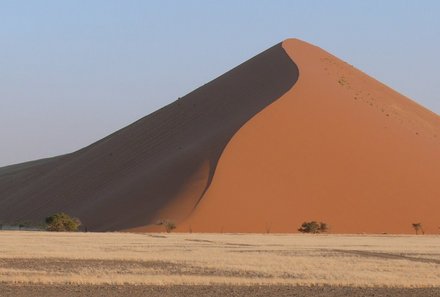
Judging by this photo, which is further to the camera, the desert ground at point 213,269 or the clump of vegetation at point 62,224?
the clump of vegetation at point 62,224

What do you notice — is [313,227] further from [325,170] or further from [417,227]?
[325,170]

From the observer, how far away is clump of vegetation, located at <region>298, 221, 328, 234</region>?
62719 mm

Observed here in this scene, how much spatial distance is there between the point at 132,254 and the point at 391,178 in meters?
39.8

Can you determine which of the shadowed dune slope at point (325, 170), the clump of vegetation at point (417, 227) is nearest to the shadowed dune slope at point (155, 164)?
the shadowed dune slope at point (325, 170)

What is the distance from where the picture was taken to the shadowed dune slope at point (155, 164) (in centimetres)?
6994

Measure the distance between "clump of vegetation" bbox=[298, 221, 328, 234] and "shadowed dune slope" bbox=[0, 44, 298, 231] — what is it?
311 inches

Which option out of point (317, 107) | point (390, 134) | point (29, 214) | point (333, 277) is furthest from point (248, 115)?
point (333, 277)

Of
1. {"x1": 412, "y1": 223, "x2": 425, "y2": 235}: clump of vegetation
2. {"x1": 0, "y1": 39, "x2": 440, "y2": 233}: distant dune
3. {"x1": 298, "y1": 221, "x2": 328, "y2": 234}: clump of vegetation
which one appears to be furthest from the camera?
{"x1": 0, "y1": 39, "x2": 440, "y2": 233}: distant dune

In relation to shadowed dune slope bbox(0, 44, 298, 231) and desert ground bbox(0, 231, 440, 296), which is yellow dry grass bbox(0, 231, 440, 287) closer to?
desert ground bbox(0, 231, 440, 296)

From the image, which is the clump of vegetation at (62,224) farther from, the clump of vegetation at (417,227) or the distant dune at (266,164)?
the clump of vegetation at (417,227)

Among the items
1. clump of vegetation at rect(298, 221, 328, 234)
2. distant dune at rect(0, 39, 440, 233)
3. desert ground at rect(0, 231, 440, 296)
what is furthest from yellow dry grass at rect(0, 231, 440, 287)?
distant dune at rect(0, 39, 440, 233)

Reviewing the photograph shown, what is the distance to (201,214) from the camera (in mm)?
65188

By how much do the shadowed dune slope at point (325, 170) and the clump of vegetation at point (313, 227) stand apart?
1458 millimetres

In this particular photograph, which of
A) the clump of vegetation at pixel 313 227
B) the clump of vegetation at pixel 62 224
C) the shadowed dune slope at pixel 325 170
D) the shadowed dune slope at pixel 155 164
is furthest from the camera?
the shadowed dune slope at pixel 155 164
